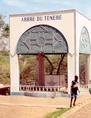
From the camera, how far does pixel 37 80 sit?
2398 centimetres

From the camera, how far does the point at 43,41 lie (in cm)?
2166

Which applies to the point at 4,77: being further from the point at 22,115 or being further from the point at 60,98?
the point at 22,115

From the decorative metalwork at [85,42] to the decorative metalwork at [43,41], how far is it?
1.45 m

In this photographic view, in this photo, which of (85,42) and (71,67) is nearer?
(71,67)

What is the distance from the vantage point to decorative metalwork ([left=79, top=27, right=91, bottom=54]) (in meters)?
22.4

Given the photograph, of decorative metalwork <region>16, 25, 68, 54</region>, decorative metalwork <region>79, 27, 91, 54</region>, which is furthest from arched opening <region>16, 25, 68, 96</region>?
decorative metalwork <region>79, 27, 91, 54</region>

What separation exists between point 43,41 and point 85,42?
3.15 metres

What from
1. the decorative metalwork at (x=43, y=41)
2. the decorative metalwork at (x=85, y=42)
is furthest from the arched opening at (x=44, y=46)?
the decorative metalwork at (x=85, y=42)

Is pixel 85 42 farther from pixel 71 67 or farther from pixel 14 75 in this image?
pixel 14 75

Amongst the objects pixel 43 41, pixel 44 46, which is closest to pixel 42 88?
pixel 44 46

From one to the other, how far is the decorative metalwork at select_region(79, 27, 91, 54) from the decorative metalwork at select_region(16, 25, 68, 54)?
145 cm

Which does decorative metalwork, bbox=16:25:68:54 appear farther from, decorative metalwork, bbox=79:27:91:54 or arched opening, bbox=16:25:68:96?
decorative metalwork, bbox=79:27:91:54

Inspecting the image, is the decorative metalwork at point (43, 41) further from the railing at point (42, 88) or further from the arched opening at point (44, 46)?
the railing at point (42, 88)

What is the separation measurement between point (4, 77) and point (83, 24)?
1574cm
